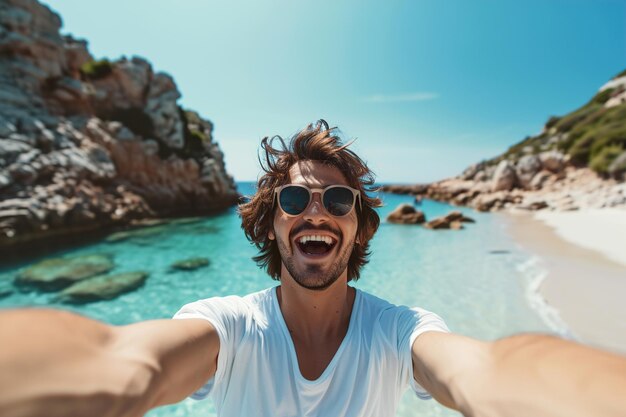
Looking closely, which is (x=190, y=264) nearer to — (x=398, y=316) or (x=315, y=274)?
(x=315, y=274)

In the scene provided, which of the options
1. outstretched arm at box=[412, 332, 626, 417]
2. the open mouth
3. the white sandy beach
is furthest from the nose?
the white sandy beach

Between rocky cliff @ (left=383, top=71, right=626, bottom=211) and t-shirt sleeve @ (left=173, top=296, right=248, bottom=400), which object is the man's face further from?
rocky cliff @ (left=383, top=71, right=626, bottom=211)

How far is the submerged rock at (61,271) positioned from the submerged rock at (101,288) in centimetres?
64

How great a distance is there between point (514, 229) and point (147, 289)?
20099 millimetres

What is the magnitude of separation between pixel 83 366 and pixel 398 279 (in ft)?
32.6

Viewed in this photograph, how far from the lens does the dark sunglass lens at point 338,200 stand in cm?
241

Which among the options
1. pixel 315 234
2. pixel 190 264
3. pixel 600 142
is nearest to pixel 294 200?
pixel 315 234

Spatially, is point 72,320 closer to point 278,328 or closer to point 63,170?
point 278,328

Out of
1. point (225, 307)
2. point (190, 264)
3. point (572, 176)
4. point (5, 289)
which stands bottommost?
point (5, 289)

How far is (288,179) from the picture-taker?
2.71 metres

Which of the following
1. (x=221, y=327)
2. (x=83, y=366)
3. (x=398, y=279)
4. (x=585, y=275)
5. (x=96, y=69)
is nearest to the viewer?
(x=83, y=366)

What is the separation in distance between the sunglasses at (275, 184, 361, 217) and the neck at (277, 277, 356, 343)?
600 mm

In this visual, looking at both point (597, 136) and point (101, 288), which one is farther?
point (597, 136)

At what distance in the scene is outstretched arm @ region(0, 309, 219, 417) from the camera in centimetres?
66
